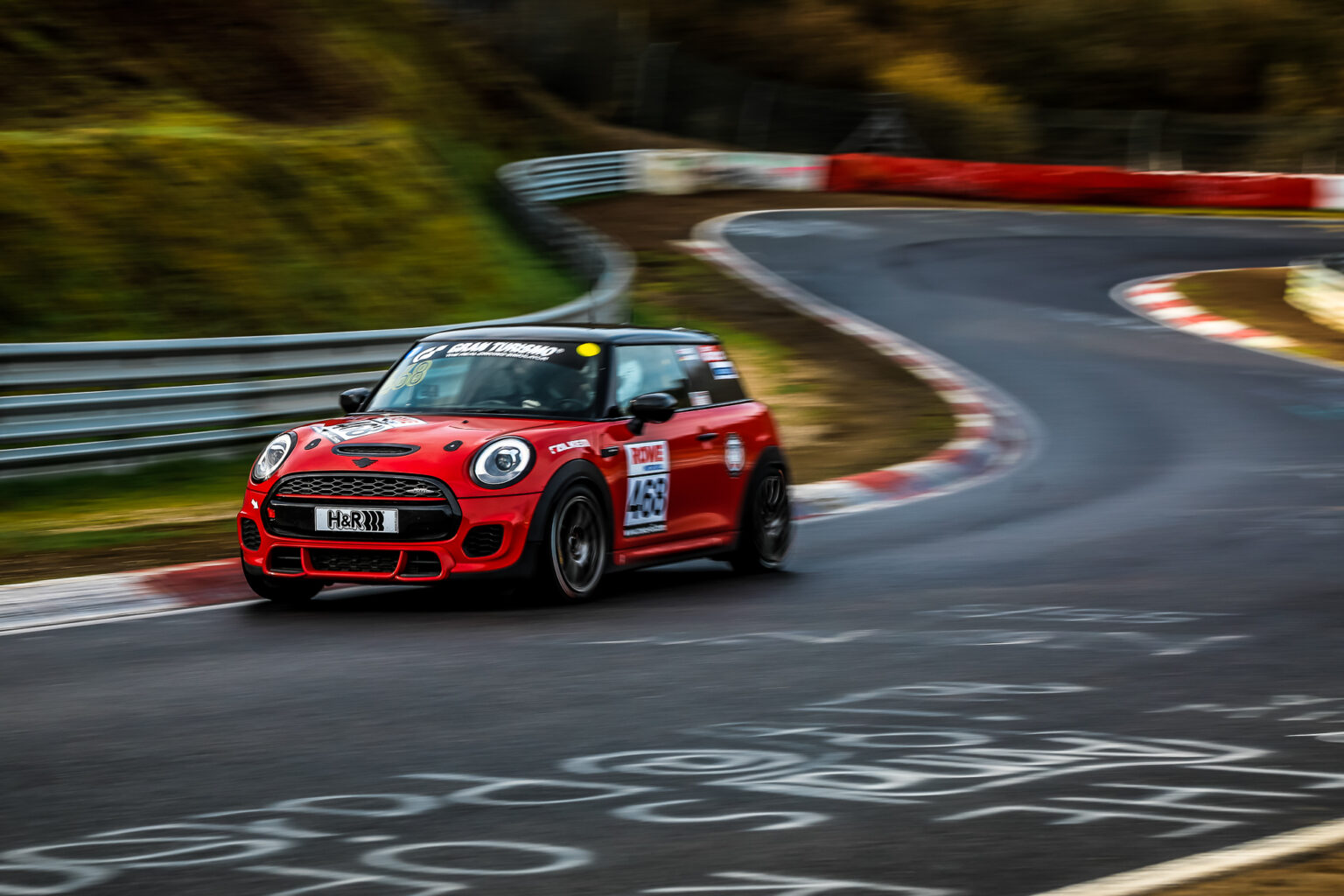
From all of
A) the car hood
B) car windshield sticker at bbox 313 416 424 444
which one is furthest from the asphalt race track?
car windshield sticker at bbox 313 416 424 444

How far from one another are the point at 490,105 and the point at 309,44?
13.6 meters

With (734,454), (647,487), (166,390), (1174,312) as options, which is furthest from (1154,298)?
(647,487)

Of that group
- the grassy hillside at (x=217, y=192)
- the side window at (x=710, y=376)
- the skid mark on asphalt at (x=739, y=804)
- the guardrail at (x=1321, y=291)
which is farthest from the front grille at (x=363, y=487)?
the guardrail at (x=1321, y=291)

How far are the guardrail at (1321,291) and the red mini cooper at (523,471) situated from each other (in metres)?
18.1

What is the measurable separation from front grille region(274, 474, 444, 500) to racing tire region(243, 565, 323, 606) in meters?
0.45

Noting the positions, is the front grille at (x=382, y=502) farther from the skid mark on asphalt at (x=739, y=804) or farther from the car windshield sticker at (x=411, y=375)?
the skid mark on asphalt at (x=739, y=804)

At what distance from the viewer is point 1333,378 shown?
866 inches

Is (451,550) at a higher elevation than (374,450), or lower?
lower

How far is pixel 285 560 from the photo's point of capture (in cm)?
895

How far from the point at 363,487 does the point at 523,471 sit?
74cm

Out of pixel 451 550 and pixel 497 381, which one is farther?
pixel 497 381

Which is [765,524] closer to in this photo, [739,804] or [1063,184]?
[739,804]

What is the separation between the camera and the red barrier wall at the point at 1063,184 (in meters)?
44.2

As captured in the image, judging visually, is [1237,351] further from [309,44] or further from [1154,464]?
→ [309,44]
